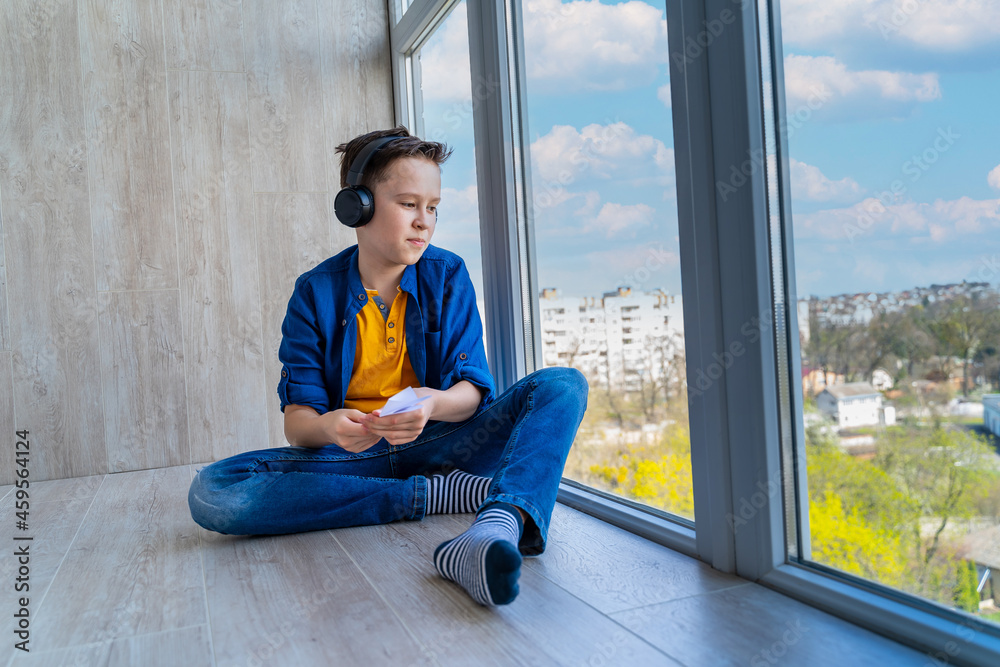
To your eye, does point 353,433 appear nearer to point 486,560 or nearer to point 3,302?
point 486,560

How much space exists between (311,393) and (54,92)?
5.15 ft

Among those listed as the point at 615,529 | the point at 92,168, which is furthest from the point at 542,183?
the point at 92,168

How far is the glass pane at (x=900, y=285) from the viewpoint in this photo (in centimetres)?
77

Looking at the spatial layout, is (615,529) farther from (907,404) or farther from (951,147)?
(951,147)

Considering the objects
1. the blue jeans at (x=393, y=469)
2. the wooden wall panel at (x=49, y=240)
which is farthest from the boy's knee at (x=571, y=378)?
the wooden wall panel at (x=49, y=240)

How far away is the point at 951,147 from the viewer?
79 centimetres

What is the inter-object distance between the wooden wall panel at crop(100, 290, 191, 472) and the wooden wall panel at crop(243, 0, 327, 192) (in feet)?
1.79

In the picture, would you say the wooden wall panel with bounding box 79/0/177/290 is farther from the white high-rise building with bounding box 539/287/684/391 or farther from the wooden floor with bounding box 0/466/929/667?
the white high-rise building with bounding box 539/287/684/391

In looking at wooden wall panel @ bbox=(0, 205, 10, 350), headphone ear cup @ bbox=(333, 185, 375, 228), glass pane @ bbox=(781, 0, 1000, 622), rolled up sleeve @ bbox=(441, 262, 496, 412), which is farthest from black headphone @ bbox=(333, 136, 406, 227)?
wooden wall panel @ bbox=(0, 205, 10, 350)

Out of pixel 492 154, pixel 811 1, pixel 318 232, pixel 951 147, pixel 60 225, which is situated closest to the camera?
pixel 951 147

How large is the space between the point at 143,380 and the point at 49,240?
0.51 metres

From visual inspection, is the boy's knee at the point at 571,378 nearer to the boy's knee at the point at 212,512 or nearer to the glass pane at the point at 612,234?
the glass pane at the point at 612,234

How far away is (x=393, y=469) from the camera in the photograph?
155 cm

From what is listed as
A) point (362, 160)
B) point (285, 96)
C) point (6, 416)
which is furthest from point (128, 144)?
point (362, 160)
